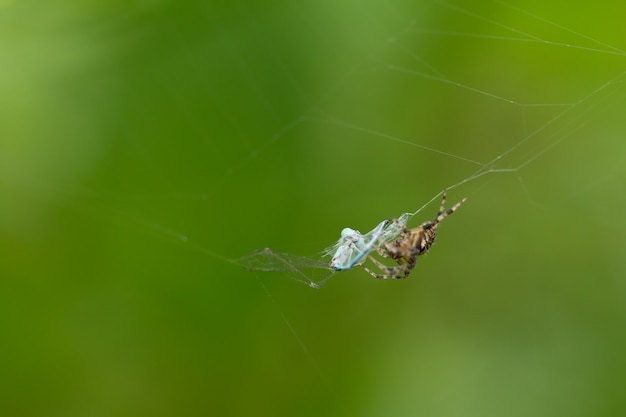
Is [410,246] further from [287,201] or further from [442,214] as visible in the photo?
[287,201]

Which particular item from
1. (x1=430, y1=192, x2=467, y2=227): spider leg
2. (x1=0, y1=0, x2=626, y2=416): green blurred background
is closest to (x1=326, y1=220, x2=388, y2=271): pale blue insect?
(x1=0, y1=0, x2=626, y2=416): green blurred background

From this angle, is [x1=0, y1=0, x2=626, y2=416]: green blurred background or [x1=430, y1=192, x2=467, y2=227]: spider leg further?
[x1=430, y1=192, x2=467, y2=227]: spider leg

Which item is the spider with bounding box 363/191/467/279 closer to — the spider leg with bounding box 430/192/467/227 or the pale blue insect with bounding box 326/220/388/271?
the spider leg with bounding box 430/192/467/227

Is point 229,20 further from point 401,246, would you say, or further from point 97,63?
point 401,246

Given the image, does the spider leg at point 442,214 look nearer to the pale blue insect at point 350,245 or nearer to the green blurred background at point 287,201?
the green blurred background at point 287,201

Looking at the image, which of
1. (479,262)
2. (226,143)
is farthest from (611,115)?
(226,143)
